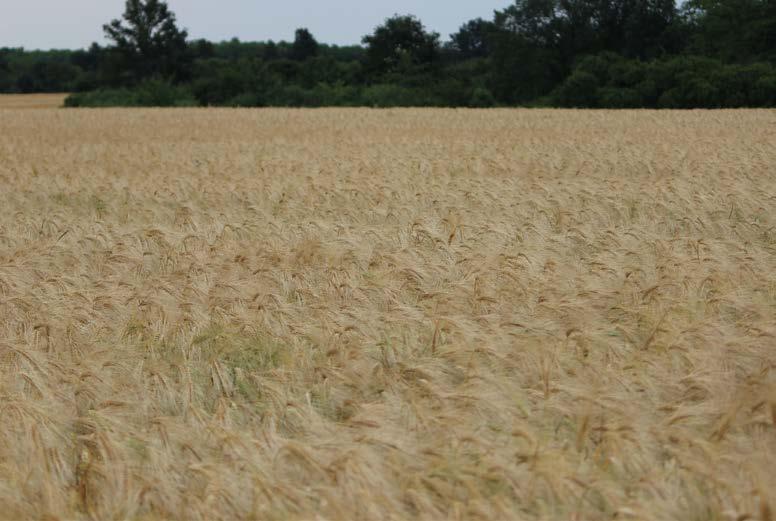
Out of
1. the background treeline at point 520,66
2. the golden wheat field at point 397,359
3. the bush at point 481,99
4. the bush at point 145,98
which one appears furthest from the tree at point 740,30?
the golden wheat field at point 397,359

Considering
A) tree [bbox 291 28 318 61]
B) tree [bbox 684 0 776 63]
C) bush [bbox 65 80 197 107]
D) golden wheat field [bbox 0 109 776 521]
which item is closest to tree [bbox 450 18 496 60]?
tree [bbox 291 28 318 61]

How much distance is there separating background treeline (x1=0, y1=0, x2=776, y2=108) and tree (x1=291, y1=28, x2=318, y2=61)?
2075 centimetres

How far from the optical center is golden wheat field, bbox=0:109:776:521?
7.79 ft

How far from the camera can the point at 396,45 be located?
5503 centimetres

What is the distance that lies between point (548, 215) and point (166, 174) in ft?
20.4

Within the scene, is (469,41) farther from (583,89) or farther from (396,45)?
(583,89)

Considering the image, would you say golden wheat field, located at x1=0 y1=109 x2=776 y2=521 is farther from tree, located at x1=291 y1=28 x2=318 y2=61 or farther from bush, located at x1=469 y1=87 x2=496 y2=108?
tree, located at x1=291 y1=28 x2=318 y2=61

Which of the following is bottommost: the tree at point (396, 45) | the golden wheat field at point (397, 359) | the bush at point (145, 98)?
the golden wheat field at point (397, 359)

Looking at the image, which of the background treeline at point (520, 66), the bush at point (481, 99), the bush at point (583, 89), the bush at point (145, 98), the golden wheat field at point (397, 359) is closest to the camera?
the golden wheat field at point (397, 359)

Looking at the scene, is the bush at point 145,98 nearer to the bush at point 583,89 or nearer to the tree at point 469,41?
the bush at point 583,89

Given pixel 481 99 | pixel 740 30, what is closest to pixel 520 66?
pixel 481 99

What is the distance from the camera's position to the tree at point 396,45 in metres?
54.4

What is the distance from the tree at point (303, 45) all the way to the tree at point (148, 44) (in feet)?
69.2

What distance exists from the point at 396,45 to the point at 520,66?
891 centimetres
